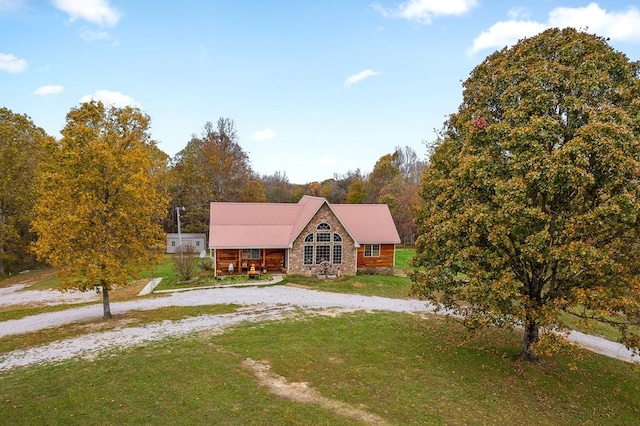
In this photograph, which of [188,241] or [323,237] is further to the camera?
[188,241]

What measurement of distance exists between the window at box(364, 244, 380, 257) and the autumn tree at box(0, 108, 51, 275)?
28190 millimetres

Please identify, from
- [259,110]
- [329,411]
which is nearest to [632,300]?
[329,411]

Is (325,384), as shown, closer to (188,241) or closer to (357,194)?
(188,241)

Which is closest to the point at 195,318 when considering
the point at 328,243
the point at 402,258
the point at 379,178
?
the point at 328,243

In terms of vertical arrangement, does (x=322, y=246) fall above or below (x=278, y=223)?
below

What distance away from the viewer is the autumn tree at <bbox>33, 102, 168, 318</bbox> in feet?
51.9

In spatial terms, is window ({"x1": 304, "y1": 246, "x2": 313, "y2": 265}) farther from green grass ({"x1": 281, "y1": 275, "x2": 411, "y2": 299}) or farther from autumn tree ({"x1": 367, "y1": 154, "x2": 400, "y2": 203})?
autumn tree ({"x1": 367, "y1": 154, "x2": 400, "y2": 203})

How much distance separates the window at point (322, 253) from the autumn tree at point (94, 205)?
13200 mm

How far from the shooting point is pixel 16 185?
32969 mm

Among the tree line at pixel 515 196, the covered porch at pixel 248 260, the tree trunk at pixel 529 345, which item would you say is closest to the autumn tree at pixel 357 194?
the covered porch at pixel 248 260

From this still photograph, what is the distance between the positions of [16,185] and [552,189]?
Answer: 4015cm

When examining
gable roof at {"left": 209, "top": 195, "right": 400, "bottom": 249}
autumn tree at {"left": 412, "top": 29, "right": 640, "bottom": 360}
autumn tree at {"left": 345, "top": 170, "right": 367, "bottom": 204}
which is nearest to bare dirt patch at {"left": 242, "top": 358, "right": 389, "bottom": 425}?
autumn tree at {"left": 412, "top": 29, "right": 640, "bottom": 360}

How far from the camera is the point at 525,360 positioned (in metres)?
13.2

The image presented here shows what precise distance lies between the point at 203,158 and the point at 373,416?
4204 cm
